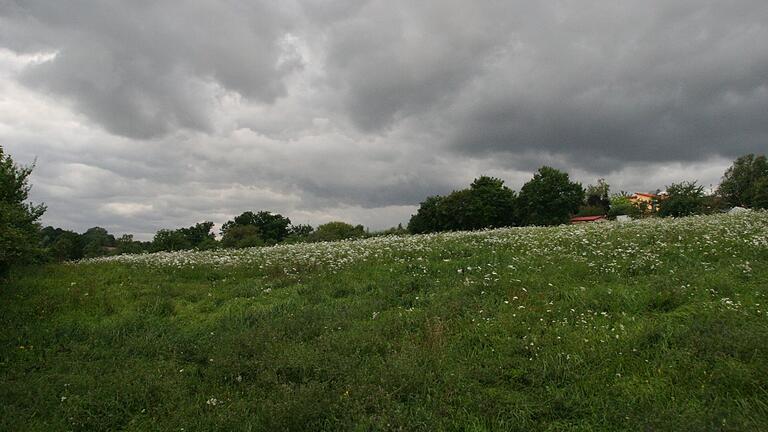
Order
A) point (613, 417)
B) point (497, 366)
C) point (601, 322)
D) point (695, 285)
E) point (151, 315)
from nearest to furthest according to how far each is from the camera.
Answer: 1. point (613, 417)
2. point (497, 366)
3. point (601, 322)
4. point (695, 285)
5. point (151, 315)

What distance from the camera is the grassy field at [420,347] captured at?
5910 mm

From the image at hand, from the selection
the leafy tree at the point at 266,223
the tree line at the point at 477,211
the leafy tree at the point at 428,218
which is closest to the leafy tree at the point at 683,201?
the tree line at the point at 477,211

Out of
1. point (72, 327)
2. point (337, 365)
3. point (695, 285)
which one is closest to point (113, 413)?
point (337, 365)

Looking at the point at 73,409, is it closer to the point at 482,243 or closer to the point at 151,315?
the point at 151,315

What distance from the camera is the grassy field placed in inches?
233

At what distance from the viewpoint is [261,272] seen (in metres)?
16.0

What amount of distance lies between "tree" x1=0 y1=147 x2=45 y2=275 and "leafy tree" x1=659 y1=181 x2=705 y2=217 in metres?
54.8

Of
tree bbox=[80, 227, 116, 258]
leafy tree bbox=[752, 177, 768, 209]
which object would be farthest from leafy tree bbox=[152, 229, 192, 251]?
leafy tree bbox=[752, 177, 768, 209]

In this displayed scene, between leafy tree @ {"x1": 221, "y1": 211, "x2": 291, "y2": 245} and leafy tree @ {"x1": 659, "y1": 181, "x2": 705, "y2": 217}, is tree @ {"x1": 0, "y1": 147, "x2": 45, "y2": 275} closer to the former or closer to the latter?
leafy tree @ {"x1": 659, "y1": 181, "x2": 705, "y2": 217}

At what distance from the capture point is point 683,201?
163 ft

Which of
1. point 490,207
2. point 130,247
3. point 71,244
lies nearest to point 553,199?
point 490,207

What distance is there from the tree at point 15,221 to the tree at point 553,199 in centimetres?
5693

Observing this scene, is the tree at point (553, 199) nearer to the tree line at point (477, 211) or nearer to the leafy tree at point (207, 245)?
the tree line at point (477, 211)

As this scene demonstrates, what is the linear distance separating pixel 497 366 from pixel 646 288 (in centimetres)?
487
